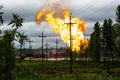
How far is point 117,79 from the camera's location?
47875 millimetres

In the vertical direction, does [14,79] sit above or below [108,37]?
below

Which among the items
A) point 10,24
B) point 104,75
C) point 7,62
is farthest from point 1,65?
point 104,75

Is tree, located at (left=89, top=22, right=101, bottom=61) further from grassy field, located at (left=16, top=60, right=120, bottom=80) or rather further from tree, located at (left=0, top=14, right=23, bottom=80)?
tree, located at (left=0, top=14, right=23, bottom=80)

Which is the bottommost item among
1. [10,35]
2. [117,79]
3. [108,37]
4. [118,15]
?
[117,79]

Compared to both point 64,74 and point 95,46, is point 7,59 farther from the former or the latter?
point 95,46

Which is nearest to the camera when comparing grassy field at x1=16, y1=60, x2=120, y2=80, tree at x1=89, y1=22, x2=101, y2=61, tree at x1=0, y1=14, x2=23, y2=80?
tree at x1=0, y1=14, x2=23, y2=80

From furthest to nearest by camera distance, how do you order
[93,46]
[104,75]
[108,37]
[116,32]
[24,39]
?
1. [93,46]
2. [116,32]
3. [108,37]
4. [104,75]
5. [24,39]

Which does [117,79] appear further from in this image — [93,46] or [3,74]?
[93,46]

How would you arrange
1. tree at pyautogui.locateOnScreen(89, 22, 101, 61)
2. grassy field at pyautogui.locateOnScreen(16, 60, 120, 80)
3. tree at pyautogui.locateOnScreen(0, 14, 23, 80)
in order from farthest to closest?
tree at pyautogui.locateOnScreen(89, 22, 101, 61) → grassy field at pyautogui.locateOnScreen(16, 60, 120, 80) → tree at pyautogui.locateOnScreen(0, 14, 23, 80)

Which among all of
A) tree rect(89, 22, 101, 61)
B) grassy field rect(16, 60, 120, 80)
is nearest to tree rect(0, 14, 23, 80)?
grassy field rect(16, 60, 120, 80)

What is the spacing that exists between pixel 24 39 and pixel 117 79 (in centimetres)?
3574

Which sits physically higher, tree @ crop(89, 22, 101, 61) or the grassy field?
tree @ crop(89, 22, 101, 61)

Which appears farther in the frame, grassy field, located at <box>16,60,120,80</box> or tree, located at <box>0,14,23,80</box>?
grassy field, located at <box>16,60,120,80</box>

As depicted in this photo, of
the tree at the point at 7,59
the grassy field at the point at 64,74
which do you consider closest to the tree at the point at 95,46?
the grassy field at the point at 64,74
